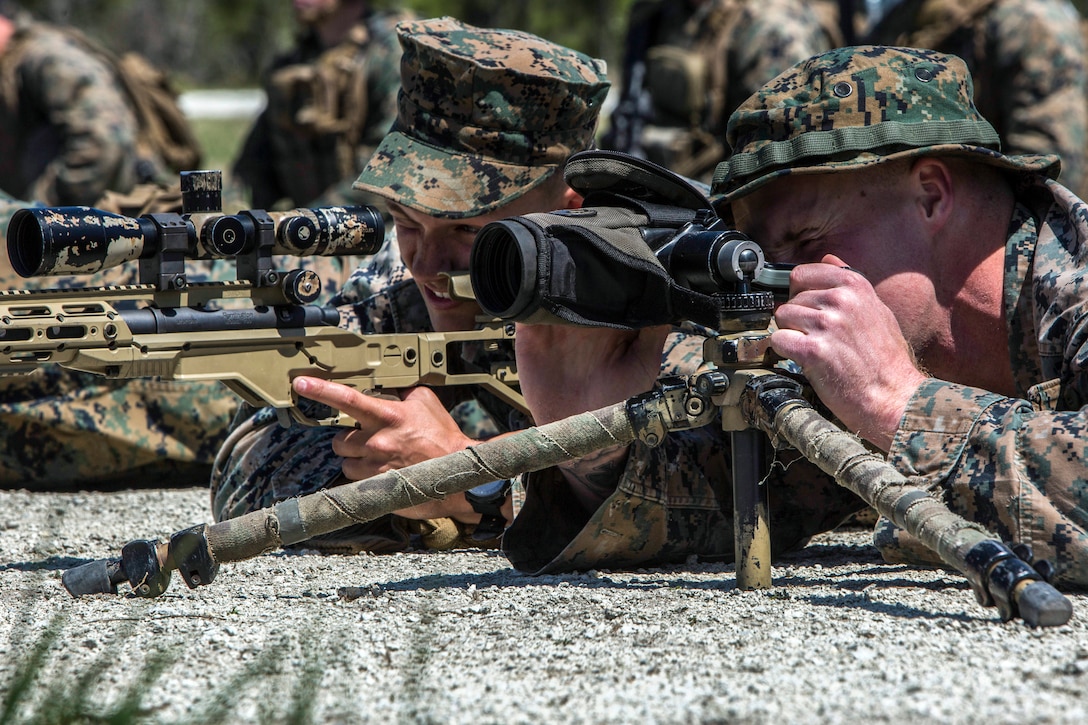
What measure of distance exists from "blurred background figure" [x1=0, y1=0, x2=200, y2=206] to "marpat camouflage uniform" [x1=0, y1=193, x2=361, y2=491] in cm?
297

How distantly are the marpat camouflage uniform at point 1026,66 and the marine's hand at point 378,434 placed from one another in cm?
417

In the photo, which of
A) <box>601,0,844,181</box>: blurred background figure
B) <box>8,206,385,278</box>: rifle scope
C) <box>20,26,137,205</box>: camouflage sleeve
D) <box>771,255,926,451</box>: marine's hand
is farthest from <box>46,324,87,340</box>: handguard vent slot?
<box>601,0,844,181</box>: blurred background figure

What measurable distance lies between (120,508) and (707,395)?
250 centimetres

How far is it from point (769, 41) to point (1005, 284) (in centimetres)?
493

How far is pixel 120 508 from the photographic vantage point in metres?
4.40

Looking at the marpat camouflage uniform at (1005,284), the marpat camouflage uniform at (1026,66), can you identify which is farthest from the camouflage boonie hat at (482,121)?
the marpat camouflage uniform at (1026,66)

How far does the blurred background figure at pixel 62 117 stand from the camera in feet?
24.9

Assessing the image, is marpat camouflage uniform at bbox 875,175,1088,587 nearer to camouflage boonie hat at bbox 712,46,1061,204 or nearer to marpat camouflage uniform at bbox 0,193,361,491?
camouflage boonie hat at bbox 712,46,1061,204

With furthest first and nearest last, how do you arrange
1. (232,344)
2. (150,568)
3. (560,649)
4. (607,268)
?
(232,344) < (150,568) < (607,268) < (560,649)

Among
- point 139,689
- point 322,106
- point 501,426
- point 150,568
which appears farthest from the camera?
point 322,106

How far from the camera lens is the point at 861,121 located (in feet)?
9.23

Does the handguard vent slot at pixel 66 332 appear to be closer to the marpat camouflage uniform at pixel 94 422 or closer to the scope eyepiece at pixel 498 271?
the scope eyepiece at pixel 498 271

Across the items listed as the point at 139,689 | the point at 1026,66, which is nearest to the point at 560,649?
the point at 139,689

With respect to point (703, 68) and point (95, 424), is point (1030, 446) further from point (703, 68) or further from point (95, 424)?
point (703, 68)
